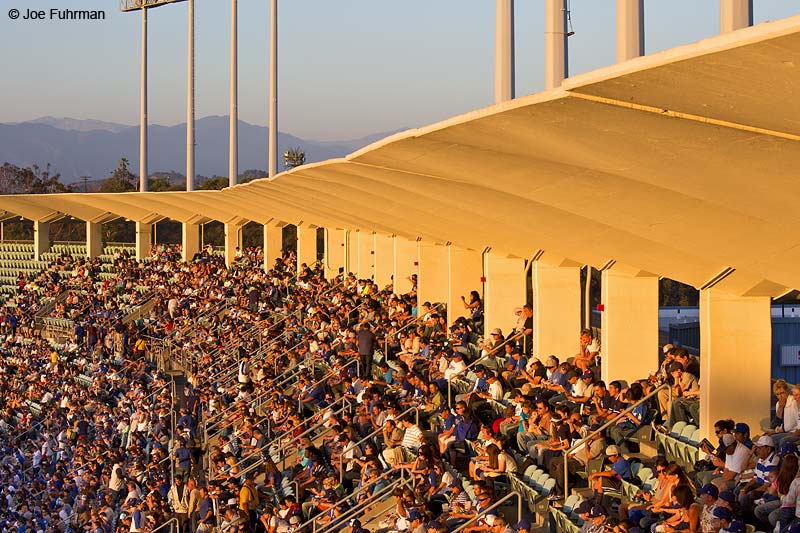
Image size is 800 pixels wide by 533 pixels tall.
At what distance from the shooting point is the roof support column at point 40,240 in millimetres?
39500

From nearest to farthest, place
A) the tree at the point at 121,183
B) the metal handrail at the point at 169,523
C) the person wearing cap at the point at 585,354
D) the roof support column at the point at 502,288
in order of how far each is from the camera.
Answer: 1. the person wearing cap at the point at 585,354
2. the metal handrail at the point at 169,523
3. the roof support column at the point at 502,288
4. the tree at the point at 121,183

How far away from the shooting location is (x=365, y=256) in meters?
26.9

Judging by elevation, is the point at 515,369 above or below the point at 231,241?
above

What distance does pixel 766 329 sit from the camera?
10.4m

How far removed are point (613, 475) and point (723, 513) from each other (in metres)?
2.23

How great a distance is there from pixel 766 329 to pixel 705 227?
9.03ft

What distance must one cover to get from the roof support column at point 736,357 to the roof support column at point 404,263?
43.1 feet

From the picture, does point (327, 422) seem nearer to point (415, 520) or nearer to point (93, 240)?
point (415, 520)

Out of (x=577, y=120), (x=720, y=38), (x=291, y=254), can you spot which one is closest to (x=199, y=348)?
(x=291, y=254)

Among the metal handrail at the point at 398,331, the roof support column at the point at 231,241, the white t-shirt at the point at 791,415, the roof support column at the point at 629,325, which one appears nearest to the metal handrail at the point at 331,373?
the metal handrail at the point at 398,331

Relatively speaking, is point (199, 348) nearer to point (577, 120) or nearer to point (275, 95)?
point (275, 95)

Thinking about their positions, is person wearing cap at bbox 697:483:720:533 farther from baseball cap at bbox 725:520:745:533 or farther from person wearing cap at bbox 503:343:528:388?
person wearing cap at bbox 503:343:528:388

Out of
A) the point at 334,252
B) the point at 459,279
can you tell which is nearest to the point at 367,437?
the point at 459,279

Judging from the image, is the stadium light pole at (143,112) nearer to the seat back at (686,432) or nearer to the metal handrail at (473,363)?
the metal handrail at (473,363)
